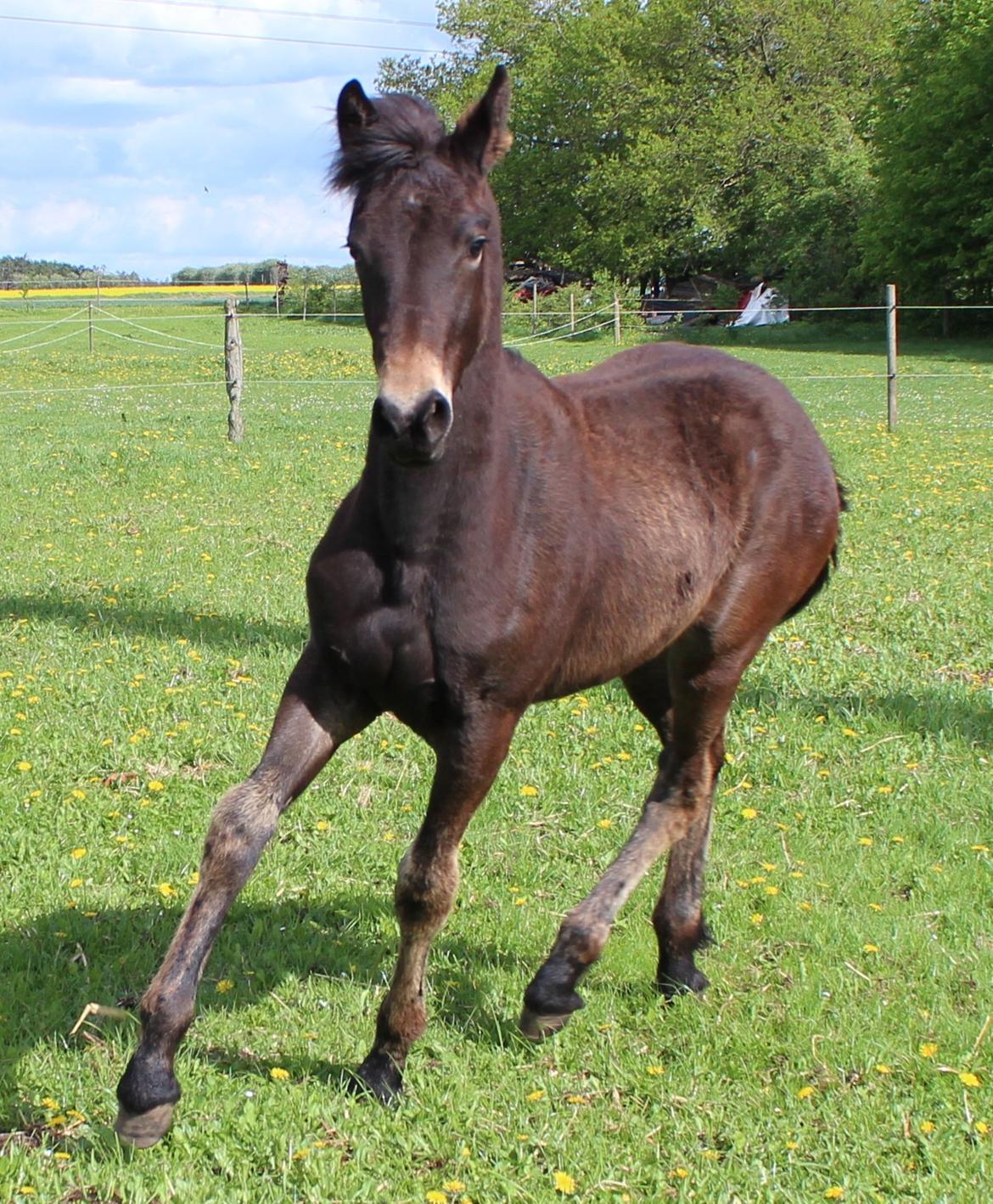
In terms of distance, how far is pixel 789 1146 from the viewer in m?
3.31

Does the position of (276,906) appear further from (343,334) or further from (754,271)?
(754,271)

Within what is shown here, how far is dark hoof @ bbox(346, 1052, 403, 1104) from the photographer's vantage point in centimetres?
347

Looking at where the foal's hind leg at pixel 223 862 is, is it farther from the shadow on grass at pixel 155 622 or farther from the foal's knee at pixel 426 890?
the shadow on grass at pixel 155 622

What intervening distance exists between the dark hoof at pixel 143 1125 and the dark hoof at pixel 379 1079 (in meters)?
0.60

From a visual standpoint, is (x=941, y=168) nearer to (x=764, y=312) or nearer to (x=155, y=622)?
(x=764, y=312)

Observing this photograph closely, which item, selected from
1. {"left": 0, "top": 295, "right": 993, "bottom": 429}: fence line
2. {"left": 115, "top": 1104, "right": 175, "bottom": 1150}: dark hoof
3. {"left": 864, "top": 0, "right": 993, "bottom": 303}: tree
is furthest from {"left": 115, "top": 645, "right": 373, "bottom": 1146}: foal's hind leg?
{"left": 864, "top": 0, "right": 993, "bottom": 303}: tree

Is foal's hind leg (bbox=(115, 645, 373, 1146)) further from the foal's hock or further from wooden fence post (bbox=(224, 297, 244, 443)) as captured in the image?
wooden fence post (bbox=(224, 297, 244, 443))

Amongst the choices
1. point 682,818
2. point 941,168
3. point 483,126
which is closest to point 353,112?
point 483,126

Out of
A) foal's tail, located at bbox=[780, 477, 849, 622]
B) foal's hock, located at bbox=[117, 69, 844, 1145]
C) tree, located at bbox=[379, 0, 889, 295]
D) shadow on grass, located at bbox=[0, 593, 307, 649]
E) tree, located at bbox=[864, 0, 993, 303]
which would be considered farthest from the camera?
tree, located at bbox=[379, 0, 889, 295]

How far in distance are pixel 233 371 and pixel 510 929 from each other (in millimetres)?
14135

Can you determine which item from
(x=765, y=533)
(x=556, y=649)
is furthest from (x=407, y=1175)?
(x=765, y=533)

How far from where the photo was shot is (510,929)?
4.45m

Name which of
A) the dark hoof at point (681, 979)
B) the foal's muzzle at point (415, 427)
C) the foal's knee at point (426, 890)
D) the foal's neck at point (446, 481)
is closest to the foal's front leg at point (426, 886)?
the foal's knee at point (426, 890)

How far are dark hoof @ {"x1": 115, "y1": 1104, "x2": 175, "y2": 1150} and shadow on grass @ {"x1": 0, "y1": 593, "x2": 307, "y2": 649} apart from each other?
4.20 meters
